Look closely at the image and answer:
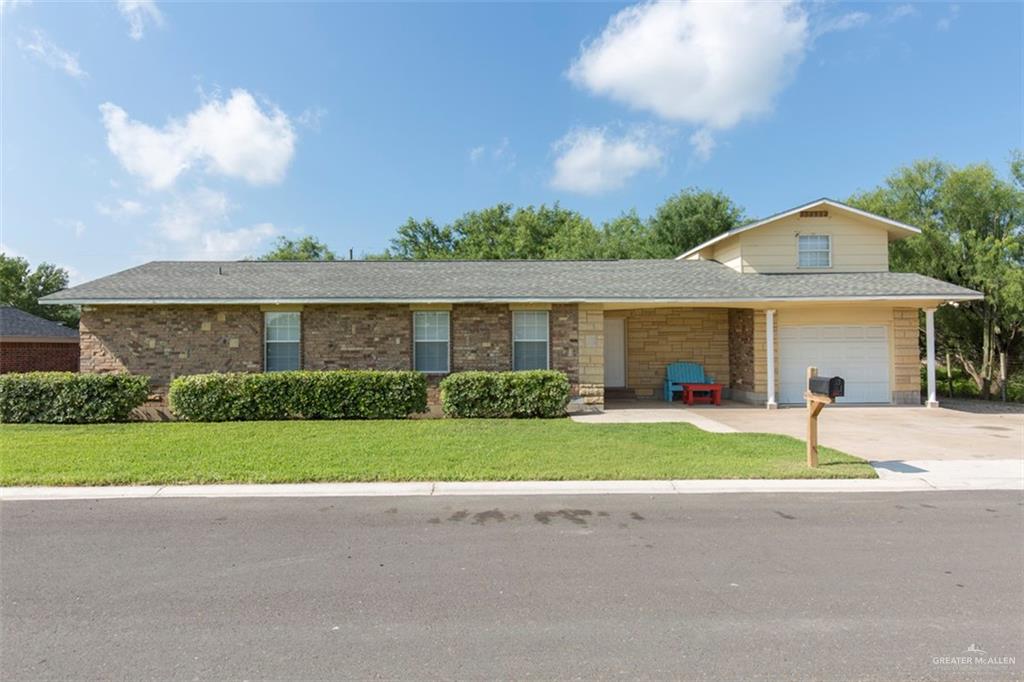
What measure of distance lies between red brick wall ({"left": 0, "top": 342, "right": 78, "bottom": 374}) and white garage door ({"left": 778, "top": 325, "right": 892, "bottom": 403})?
24.6 meters

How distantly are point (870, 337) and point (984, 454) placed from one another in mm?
7297

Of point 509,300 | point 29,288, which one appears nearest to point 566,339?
point 509,300

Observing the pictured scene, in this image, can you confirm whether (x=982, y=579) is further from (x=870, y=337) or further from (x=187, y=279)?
(x=187, y=279)

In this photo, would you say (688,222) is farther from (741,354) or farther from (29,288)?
(29,288)

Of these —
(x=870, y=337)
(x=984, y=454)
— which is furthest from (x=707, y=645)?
(x=870, y=337)

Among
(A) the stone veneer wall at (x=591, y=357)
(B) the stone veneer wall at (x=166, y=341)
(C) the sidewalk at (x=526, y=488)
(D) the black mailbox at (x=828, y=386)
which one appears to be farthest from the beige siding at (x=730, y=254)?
(B) the stone veneer wall at (x=166, y=341)

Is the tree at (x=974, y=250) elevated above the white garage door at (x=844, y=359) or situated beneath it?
elevated above

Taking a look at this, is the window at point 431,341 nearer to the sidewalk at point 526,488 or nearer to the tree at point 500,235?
the sidewalk at point 526,488

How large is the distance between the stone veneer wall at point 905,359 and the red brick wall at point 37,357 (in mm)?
27262

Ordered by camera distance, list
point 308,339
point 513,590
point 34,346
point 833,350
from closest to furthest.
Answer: point 513,590, point 308,339, point 833,350, point 34,346

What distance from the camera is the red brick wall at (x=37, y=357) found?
2120 cm

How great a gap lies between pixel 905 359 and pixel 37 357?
2808 centimetres

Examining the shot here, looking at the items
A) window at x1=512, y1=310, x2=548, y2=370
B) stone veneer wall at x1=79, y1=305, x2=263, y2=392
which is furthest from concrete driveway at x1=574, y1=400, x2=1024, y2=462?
stone veneer wall at x1=79, y1=305, x2=263, y2=392

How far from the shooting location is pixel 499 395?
1290 centimetres
